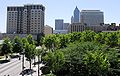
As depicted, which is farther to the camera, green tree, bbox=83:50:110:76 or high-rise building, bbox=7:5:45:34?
high-rise building, bbox=7:5:45:34

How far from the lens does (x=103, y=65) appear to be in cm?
3550

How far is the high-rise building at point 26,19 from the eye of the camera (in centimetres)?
18638

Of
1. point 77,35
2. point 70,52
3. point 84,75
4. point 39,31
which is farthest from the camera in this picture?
point 39,31

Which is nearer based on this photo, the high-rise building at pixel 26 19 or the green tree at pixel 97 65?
the green tree at pixel 97 65

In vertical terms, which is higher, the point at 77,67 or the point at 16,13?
the point at 16,13

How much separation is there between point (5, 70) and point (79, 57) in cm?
2201

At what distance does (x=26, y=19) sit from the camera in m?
189

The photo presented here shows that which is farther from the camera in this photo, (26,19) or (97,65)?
(26,19)

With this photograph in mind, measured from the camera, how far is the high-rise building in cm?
18638

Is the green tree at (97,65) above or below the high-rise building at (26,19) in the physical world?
below

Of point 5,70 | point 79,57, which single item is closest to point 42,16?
point 5,70

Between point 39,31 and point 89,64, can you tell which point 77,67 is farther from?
point 39,31

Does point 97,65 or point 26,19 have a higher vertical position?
point 26,19

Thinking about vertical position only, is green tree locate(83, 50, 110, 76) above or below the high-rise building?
below
